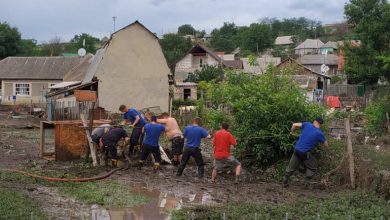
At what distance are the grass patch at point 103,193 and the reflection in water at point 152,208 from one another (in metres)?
0.28

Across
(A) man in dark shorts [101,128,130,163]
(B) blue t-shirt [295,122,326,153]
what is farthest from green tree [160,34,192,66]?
(B) blue t-shirt [295,122,326,153]

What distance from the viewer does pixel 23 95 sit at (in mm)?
51125

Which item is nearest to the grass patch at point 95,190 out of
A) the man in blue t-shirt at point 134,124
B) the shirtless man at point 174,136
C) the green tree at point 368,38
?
the man in blue t-shirt at point 134,124

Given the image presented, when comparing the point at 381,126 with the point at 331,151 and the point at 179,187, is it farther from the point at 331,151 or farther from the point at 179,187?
the point at 179,187

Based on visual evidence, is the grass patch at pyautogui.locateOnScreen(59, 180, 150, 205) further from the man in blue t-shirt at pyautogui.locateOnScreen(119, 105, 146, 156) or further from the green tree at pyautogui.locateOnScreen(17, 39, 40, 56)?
the green tree at pyautogui.locateOnScreen(17, 39, 40, 56)

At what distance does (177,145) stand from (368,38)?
96.8 ft

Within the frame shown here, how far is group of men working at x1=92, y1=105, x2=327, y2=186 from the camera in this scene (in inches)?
490

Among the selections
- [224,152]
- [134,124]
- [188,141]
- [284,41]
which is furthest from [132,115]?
[284,41]

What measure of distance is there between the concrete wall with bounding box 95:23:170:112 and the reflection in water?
72.3ft

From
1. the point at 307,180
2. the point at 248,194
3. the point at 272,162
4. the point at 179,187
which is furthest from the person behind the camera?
the point at 272,162

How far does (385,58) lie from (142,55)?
601 inches

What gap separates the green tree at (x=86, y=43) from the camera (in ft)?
281

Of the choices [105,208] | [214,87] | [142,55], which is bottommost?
[105,208]

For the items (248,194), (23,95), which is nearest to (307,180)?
(248,194)
